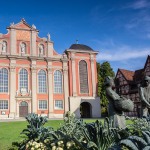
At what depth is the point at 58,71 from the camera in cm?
3706

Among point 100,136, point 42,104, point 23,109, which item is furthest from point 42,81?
point 100,136

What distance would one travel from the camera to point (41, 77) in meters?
36.1

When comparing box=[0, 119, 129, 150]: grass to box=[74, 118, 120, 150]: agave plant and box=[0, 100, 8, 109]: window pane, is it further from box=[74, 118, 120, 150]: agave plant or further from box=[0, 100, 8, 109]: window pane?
box=[0, 100, 8, 109]: window pane

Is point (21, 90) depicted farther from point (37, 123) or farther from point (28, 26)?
point (37, 123)

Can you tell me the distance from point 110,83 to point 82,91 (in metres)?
30.7

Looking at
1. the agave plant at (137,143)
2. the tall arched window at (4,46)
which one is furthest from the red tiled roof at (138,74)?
the agave plant at (137,143)

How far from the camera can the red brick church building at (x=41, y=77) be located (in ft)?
113

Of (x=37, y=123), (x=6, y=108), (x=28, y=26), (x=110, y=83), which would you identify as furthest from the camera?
(x=28, y=26)

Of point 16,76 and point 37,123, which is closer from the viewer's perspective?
point 37,123

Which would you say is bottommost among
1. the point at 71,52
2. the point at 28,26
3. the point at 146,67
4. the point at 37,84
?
Answer: the point at 37,84

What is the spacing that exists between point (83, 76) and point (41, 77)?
6516mm

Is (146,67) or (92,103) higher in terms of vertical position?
(146,67)

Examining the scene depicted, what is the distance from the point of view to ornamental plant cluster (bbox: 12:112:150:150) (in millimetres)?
4899

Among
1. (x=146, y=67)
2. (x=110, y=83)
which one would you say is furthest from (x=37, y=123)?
(x=146, y=67)
